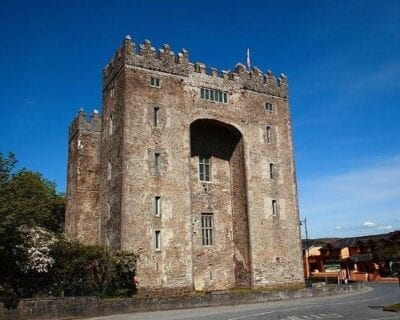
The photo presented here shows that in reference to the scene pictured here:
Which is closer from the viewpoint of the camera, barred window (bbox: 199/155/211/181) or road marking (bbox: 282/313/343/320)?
road marking (bbox: 282/313/343/320)

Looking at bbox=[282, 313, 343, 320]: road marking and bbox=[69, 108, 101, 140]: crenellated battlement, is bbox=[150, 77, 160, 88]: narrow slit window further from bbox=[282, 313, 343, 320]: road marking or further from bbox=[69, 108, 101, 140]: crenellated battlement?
bbox=[282, 313, 343, 320]: road marking

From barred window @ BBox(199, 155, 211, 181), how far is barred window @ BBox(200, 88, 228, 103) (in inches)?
195

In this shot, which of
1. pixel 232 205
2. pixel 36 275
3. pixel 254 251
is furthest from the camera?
pixel 232 205

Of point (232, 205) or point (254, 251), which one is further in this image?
point (232, 205)

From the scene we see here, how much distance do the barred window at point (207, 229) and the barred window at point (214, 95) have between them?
9.58 m

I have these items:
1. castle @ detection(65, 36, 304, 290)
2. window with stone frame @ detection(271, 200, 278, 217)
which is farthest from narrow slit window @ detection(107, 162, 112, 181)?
window with stone frame @ detection(271, 200, 278, 217)

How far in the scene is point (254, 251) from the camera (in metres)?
36.2

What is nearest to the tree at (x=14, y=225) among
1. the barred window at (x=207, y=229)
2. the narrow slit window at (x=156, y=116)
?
the narrow slit window at (x=156, y=116)

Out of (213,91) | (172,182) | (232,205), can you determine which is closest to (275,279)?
(232,205)

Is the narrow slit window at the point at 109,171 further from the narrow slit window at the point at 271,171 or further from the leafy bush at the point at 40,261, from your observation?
the narrow slit window at the point at 271,171

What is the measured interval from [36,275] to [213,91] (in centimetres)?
2030

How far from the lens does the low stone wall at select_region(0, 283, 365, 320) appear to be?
21.4 metres

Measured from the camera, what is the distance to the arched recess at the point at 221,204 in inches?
1428

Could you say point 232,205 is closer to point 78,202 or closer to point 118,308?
point 78,202
